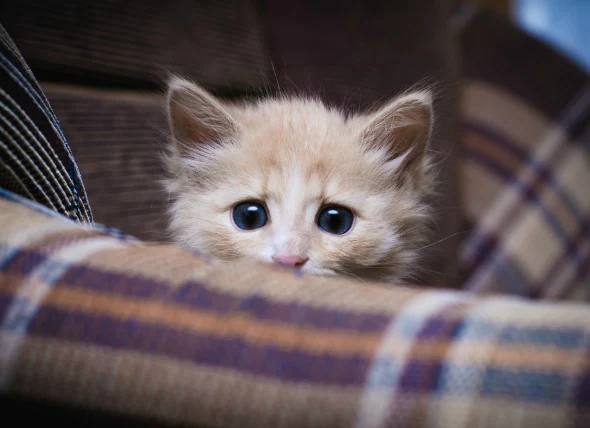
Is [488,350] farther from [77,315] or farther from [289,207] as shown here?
[289,207]

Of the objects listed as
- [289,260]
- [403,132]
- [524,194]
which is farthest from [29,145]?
[524,194]

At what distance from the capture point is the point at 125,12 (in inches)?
42.1

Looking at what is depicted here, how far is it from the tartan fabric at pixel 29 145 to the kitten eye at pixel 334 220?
31 cm

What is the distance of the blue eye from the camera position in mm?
753

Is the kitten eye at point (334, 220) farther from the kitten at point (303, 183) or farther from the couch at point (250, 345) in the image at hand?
the couch at point (250, 345)

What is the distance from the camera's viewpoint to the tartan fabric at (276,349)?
29 centimetres

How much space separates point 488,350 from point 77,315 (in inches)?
8.9

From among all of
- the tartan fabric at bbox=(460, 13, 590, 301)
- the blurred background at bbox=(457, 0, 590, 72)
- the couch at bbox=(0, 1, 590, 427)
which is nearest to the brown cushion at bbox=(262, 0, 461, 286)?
the tartan fabric at bbox=(460, 13, 590, 301)

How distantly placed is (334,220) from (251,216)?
0.36 feet

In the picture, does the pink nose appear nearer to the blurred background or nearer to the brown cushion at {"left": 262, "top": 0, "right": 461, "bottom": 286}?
the brown cushion at {"left": 262, "top": 0, "right": 461, "bottom": 286}

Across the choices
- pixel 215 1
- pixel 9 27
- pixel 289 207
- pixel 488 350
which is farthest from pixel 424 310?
pixel 215 1

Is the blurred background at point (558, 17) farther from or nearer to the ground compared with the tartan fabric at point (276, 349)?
farther from the ground

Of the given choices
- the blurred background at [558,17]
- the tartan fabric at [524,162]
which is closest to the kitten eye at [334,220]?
the tartan fabric at [524,162]

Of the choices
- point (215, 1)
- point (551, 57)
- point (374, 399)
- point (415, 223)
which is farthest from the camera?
point (551, 57)
